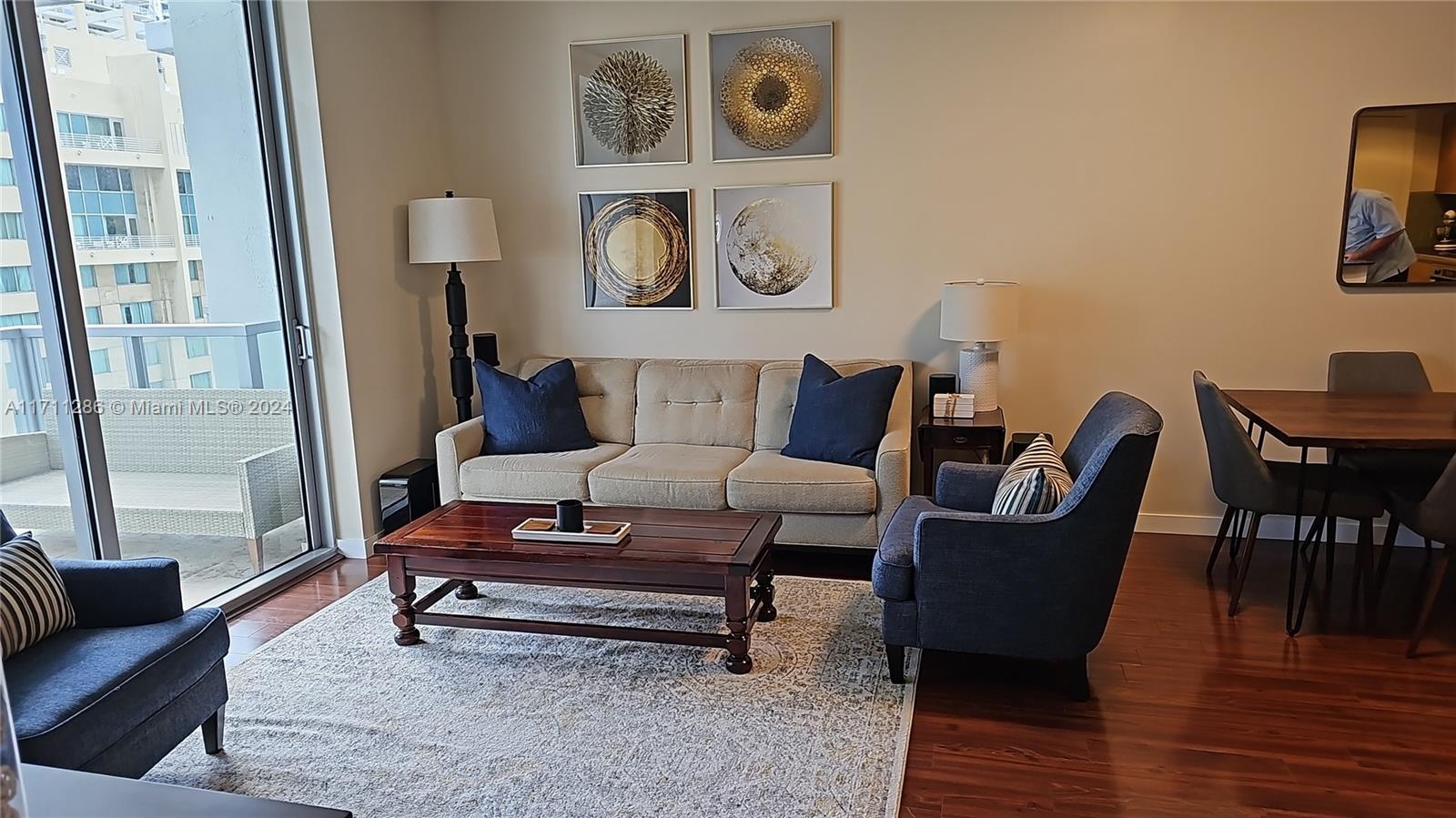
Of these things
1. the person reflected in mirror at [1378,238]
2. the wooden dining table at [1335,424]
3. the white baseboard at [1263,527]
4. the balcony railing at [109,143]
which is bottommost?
the white baseboard at [1263,527]

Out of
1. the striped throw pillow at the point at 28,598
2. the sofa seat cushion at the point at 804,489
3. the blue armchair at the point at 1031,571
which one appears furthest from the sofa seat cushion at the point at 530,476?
the striped throw pillow at the point at 28,598

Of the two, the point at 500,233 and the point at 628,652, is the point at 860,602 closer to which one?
the point at 628,652

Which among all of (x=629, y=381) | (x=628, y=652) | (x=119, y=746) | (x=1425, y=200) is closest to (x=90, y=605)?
(x=119, y=746)

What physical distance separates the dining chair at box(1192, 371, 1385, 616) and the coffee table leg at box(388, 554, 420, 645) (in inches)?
120

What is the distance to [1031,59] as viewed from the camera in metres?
4.23

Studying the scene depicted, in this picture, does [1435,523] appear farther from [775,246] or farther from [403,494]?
[403,494]

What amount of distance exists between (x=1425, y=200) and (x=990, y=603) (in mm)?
2896

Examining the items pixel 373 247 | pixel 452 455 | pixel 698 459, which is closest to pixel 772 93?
pixel 698 459

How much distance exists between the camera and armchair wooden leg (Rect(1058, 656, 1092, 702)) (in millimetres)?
2822

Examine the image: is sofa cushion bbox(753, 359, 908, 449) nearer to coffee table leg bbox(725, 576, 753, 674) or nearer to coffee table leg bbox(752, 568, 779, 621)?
coffee table leg bbox(752, 568, 779, 621)

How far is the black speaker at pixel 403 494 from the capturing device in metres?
4.40

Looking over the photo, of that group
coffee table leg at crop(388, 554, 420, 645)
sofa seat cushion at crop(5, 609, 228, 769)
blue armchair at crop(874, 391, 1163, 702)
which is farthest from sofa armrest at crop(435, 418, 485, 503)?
blue armchair at crop(874, 391, 1163, 702)

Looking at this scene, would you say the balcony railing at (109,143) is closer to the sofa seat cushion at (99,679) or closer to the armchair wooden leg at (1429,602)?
the sofa seat cushion at (99,679)

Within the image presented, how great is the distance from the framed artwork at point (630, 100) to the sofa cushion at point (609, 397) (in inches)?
42.8
